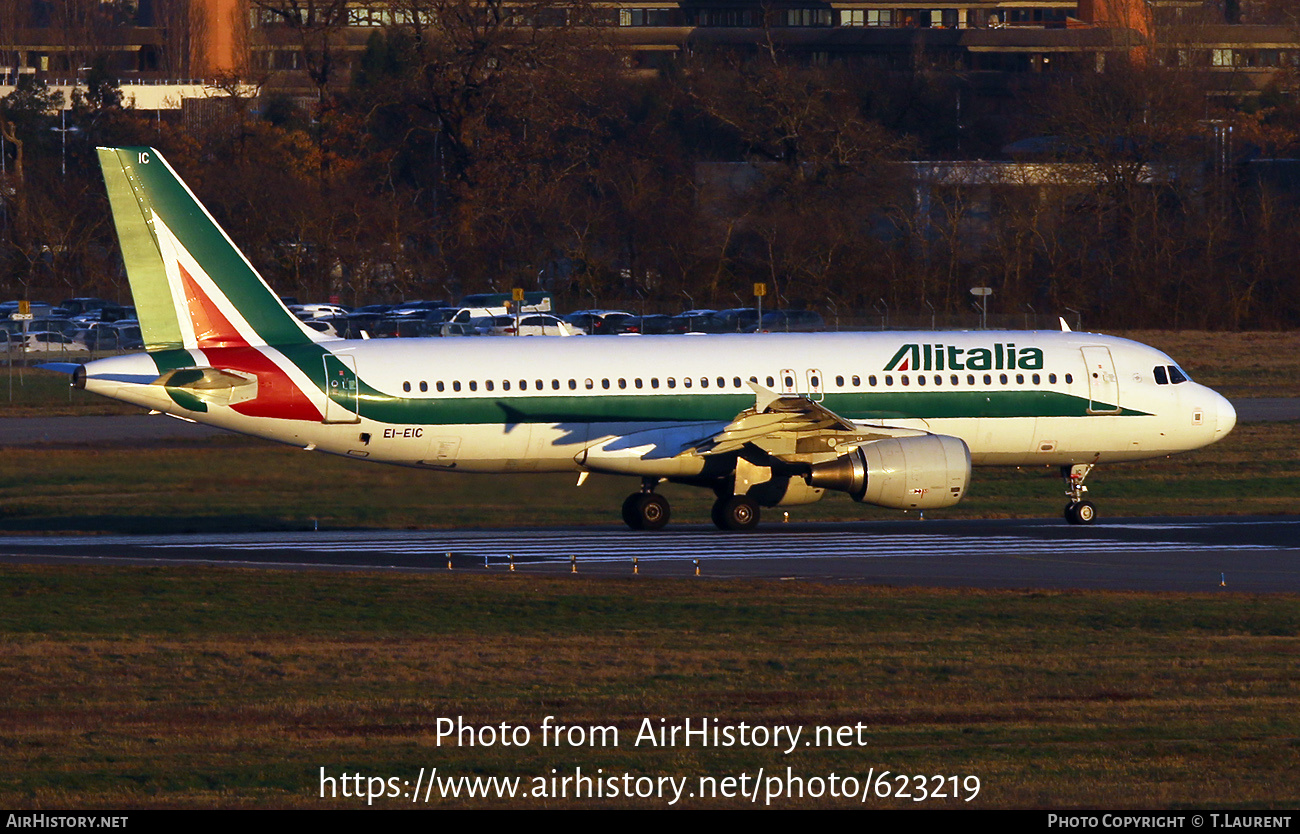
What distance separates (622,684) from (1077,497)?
18493 millimetres

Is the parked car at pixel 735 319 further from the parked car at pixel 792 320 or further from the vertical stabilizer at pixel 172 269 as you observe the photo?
the vertical stabilizer at pixel 172 269

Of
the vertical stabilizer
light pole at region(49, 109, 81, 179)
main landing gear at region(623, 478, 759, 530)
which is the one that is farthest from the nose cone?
light pole at region(49, 109, 81, 179)

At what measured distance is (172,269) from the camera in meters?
A: 32.5

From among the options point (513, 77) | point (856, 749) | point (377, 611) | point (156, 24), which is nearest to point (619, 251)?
point (513, 77)

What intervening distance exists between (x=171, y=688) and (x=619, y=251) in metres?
81.1

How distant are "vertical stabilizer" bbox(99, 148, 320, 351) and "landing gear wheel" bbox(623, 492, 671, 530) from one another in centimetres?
741

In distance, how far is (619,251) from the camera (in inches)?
3883

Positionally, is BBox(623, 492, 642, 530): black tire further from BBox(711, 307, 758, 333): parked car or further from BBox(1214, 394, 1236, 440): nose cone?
BBox(711, 307, 758, 333): parked car

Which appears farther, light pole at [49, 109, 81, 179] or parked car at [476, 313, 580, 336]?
light pole at [49, 109, 81, 179]

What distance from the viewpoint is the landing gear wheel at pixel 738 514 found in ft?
109

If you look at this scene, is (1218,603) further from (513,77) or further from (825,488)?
(513,77)

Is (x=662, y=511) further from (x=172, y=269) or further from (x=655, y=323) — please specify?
(x=655, y=323)

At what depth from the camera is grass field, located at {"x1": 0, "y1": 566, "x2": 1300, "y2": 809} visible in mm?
14711
